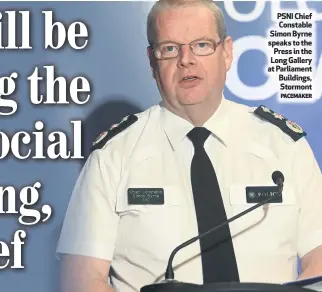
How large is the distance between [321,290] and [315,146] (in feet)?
3.57

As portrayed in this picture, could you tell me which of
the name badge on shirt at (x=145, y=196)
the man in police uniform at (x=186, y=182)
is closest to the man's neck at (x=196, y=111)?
the man in police uniform at (x=186, y=182)

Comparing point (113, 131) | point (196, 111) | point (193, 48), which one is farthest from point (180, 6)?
point (113, 131)

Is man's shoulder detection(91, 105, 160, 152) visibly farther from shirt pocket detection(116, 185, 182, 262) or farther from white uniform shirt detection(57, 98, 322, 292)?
shirt pocket detection(116, 185, 182, 262)

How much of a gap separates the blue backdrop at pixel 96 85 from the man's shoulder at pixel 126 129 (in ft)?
0.27

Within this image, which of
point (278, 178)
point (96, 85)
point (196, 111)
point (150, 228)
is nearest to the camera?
point (278, 178)

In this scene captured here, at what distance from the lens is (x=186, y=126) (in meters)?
2.38

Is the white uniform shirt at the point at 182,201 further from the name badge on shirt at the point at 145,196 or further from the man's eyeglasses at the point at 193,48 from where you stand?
the man's eyeglasses at the point at 193,48

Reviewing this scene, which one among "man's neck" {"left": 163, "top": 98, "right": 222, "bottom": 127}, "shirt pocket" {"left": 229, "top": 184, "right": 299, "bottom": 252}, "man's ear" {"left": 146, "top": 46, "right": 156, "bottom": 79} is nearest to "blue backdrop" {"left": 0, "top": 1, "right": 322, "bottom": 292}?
"man's ear" {"left": 146, "top": 46, "right": 156, "bottom": 79}

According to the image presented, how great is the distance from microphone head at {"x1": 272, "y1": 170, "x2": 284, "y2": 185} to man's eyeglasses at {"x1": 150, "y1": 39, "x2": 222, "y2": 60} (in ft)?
1.21

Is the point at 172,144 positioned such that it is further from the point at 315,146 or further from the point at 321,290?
the point at 321,290

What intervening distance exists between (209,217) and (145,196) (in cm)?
18

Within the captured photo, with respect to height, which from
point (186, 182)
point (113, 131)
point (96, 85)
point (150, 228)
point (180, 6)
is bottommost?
point (150, 228)

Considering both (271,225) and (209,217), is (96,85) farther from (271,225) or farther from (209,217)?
(271,225)

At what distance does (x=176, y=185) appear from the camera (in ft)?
7.68
